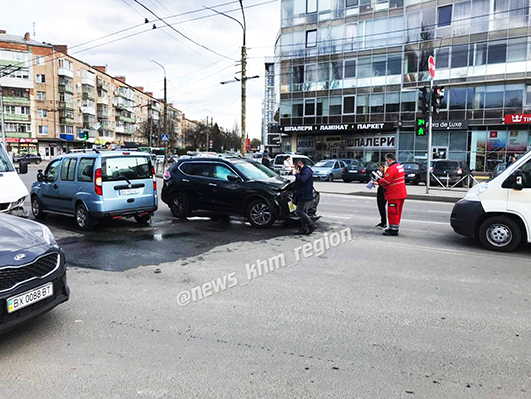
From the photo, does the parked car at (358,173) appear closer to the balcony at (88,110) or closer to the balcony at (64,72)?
the balcony at (64,72)

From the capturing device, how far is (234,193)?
962cm

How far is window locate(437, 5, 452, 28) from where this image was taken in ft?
112

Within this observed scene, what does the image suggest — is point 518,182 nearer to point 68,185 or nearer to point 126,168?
point 126,168

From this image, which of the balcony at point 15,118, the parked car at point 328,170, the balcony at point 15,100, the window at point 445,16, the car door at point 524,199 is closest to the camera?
the car door at point 524,199

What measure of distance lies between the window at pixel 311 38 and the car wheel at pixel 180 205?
3329 centimetres

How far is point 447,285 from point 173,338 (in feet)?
11.8

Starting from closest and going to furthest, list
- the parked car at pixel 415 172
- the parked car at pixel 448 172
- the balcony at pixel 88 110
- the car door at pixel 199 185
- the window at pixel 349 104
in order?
the car door at pixel 199 185 < the parked car at pixel 448 172 < the parked car at pixel 415 172 < the window at pixel 349 104 < the balcony at pixel 88 110

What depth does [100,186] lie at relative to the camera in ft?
27.9

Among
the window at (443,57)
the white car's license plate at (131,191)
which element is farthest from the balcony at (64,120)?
the white car's license plate at (131,191)

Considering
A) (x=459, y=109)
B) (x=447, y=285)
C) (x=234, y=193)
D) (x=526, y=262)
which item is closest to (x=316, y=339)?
(x=447, y=285)

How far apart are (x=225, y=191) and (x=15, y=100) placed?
2663 inches

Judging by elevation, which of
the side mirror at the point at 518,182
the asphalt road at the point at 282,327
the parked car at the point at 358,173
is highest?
the side mirror at the point at 518,182

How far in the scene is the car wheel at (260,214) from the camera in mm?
9188

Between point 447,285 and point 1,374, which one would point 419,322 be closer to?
point 447,285
